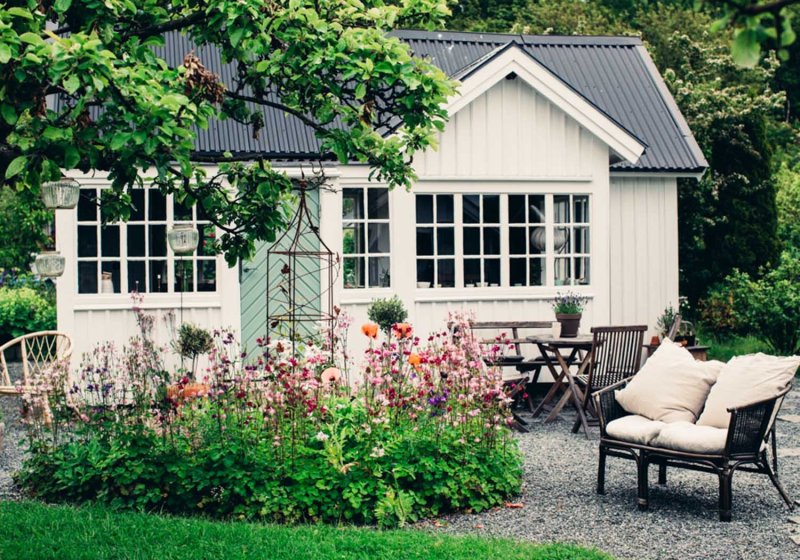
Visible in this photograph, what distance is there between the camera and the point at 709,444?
6574 millimetres

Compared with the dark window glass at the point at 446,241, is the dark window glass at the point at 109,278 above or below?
below

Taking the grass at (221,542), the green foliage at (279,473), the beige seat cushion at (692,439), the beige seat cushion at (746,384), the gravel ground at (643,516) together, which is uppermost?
the beige seat cushion at (746,384)

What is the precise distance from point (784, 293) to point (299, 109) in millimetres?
10300

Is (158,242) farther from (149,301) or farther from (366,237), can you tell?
(366,237)

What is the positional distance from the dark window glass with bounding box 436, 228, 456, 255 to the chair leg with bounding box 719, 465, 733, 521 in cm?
659

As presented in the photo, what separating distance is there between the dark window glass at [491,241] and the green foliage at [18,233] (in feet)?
34.0

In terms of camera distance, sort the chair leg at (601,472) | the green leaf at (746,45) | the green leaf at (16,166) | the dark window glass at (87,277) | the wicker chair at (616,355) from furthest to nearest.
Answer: the dark window glass at (87,277) < the wicker chair at (616,355) < the chair leg at (601,472) < the green leaf at (16,166) < the green leaf at (746,45)

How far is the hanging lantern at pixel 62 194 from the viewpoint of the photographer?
723 centimetres

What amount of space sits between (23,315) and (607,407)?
42.6 ft

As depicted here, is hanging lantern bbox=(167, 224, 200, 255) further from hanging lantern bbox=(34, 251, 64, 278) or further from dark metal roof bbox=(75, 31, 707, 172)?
dark metal roof bbox=(75, 31, 707, 172)

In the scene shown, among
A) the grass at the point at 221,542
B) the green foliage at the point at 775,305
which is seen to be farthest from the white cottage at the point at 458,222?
the grass at the point at 221,542

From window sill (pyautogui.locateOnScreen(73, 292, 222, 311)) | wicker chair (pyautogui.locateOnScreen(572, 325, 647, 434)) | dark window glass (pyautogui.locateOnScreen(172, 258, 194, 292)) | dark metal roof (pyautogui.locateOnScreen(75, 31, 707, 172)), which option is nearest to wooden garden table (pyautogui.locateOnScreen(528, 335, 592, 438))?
wicker chair (pyautogui.locateOnScreen(572, 325, 647, 434))

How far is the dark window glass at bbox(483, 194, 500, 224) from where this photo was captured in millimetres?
12766

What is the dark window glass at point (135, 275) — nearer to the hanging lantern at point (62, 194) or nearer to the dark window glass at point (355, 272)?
the dark window glass at point (355, 272)
